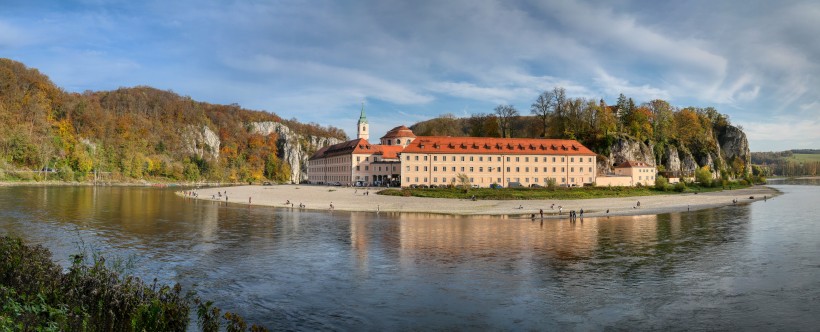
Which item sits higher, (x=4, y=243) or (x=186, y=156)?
(x=186, y=156)

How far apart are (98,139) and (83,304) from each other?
16329 centimetres

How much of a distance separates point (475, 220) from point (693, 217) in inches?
955

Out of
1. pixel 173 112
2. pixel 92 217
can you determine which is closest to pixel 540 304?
pixel 92 217

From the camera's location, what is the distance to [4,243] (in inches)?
732

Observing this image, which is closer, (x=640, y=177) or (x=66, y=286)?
(x=66, y=286)

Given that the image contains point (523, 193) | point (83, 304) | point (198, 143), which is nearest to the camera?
point (83, 304)

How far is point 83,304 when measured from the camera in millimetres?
13289

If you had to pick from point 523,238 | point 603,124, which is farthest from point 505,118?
point 523,238

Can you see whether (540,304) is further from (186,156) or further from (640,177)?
(186,156)

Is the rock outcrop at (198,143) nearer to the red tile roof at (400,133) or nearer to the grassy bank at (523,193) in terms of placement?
the red tile roof at (400,133)

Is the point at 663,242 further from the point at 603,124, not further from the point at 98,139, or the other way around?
the point at 98,139

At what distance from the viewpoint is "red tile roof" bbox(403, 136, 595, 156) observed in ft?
310

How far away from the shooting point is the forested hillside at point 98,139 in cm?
12688

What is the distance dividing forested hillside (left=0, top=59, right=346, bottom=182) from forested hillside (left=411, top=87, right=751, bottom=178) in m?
83.1
